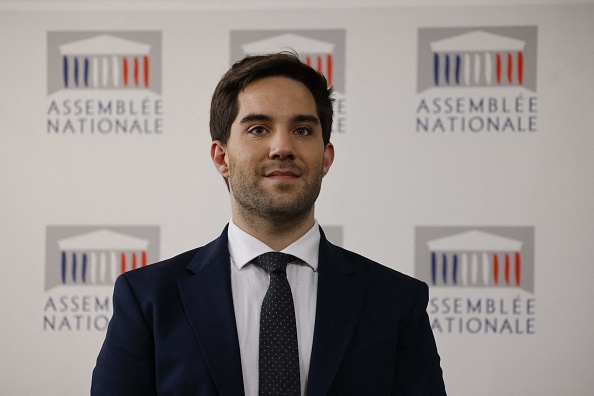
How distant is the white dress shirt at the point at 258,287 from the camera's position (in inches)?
61.2

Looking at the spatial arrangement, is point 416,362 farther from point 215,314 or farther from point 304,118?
point 304,118

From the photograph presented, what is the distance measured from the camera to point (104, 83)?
323 centimetres

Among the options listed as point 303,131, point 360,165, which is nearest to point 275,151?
point 303,131

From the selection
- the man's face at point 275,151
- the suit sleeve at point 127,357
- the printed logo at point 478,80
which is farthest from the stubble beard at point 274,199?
the printed logo at point 478,80

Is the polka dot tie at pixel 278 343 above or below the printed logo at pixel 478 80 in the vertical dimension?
below

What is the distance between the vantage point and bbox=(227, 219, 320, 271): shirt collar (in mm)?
1624

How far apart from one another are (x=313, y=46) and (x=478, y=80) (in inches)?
28.0

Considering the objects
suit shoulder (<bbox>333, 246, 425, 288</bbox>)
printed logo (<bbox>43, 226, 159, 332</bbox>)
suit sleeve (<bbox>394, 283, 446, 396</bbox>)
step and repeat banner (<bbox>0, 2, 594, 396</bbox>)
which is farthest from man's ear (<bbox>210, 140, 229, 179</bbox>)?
printed logo (<bbox>43, 226, 159, 332</bbox>)

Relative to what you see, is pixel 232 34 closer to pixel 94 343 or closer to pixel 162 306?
pixel 94 343

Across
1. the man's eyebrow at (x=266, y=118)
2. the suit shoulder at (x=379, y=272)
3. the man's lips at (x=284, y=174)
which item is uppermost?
the man's eyebrow at (x=266, y=118)

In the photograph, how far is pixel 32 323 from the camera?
320 cm

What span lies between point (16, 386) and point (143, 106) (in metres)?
1.34

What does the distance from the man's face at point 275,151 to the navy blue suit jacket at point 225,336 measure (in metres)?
0.15

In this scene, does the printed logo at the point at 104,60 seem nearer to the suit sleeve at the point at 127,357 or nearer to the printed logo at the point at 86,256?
the printed logo at the point at 86,256
